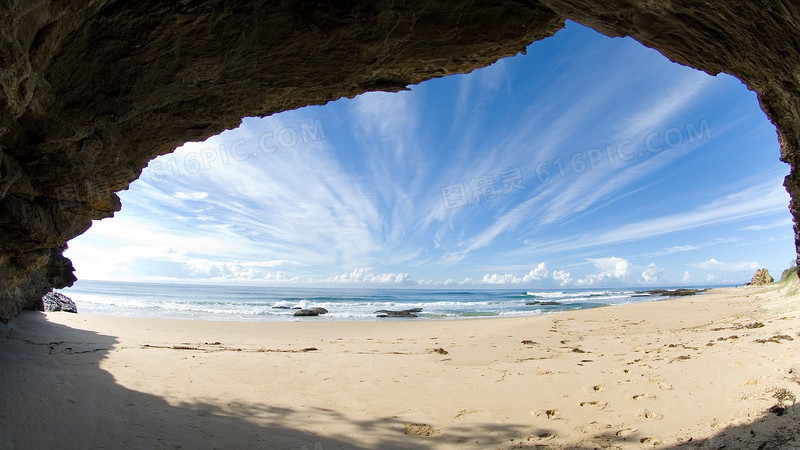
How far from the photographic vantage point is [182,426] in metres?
4.07

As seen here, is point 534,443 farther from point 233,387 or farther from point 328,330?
point 328,330

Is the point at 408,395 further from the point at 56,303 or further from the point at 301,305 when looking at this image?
the point at 301,305

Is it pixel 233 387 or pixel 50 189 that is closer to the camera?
pixel 50 189

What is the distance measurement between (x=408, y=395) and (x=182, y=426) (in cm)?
300

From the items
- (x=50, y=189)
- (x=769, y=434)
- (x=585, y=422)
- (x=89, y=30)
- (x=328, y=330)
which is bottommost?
(x=328, y=330)

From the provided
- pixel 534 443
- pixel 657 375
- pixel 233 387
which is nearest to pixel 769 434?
pixel 534 443

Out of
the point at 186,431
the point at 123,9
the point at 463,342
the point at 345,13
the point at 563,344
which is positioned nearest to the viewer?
the point at 123,9

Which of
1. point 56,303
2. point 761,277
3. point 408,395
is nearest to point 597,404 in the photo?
point 408,395

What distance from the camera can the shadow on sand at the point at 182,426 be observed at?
3289 mm

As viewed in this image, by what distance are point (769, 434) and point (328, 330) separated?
13.6 m

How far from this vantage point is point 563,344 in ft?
29.7

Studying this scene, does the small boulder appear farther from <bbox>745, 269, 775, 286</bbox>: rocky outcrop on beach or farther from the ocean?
<bbox>745, 269, 775, 286</bbox>: rocky outcrop on beach

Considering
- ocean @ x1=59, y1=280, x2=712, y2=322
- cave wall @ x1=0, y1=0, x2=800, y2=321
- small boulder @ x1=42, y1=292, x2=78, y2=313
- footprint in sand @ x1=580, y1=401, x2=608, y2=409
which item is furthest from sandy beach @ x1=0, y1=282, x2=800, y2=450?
ocean @ x1=59, y1=280, x2=712, y2=322

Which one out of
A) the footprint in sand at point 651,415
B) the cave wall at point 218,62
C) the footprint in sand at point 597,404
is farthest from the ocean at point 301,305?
the footprint in sand at point 651,415
